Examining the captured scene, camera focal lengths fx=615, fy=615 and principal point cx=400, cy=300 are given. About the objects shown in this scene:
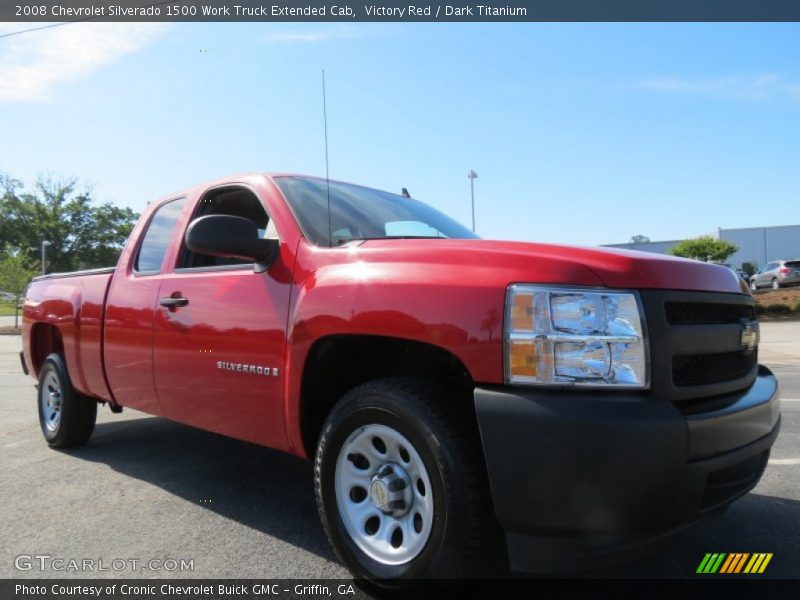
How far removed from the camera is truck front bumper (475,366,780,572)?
192 centimetres

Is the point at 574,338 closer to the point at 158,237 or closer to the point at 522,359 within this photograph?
the point at 522,359

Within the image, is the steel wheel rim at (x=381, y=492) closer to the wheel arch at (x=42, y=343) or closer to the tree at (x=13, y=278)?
the wheel arch at (x=42, y=343)

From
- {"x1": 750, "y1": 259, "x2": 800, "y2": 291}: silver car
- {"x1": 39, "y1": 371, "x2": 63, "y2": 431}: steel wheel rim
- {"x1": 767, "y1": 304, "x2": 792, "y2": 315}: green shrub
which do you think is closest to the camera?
{"x1": 39, "y1": 371, "x2": 63, "y2": 431}: steel wheel rim

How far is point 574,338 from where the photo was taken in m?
2.02

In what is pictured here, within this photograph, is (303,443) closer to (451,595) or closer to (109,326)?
(451,595)

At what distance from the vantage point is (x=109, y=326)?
13.5 feet

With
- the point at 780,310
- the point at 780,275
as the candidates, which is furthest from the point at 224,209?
the point at 780,275

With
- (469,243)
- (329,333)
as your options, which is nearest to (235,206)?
(329,333)

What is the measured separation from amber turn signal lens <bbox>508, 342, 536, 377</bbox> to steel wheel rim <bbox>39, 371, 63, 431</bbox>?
14.1 ft

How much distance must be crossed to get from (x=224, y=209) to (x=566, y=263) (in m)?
2.56

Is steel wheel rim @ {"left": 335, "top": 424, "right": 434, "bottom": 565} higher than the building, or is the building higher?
the building

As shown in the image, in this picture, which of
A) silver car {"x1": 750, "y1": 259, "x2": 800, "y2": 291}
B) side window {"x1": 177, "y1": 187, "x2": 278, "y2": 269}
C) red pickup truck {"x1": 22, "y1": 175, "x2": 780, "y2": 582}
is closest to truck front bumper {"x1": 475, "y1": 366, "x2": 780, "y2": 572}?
red pickup truck {"x1": 22, "y1": 175, "x2": 780, "y2": 582}

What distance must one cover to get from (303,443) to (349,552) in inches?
22.1

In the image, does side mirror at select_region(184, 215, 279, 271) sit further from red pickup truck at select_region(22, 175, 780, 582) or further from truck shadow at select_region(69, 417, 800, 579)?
truck shadow at select_region(69, 417, 800, 579)
